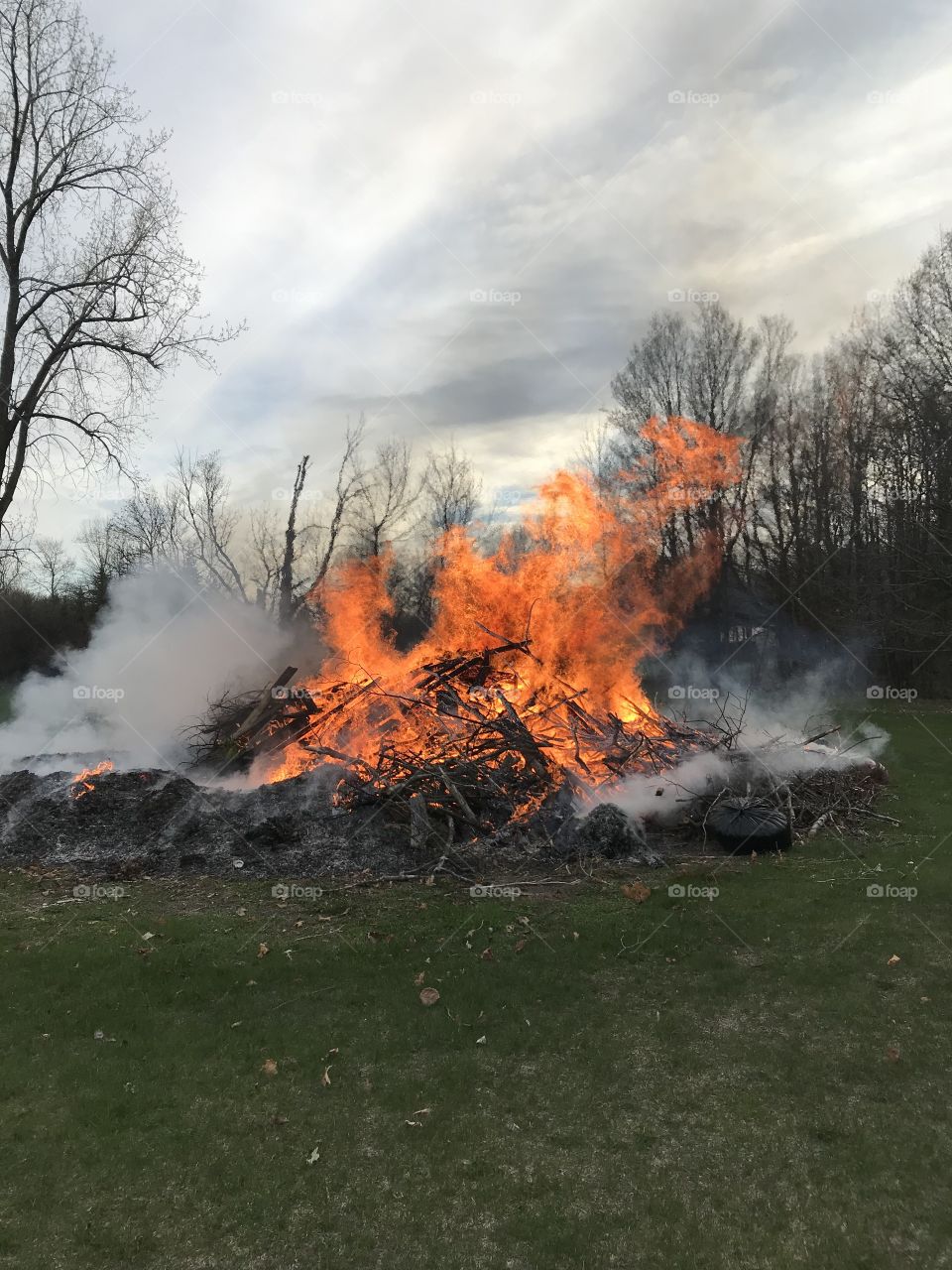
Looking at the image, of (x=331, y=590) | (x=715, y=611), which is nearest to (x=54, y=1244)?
(x=331, y=590)

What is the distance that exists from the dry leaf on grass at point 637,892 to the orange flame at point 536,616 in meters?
3.17

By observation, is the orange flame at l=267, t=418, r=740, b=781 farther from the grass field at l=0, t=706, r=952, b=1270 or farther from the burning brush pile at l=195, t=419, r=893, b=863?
the grass field at l=0, t=706, r=952, b=1270

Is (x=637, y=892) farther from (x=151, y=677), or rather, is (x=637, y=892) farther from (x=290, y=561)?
(x=290, y=561)

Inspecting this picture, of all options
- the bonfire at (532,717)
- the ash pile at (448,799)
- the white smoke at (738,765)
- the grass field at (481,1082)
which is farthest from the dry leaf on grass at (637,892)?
the white smoke at (738,765)

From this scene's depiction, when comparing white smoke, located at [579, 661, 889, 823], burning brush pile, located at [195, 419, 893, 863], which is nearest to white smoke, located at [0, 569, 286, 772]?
burning brush pile, located at [195, 419, 893, 863]

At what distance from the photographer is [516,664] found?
45.0 ft

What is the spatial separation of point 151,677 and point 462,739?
863 cm

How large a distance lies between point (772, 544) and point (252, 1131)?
108 feet

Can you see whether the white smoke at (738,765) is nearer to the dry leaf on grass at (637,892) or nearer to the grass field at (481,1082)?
the dry leaf on grass at (637,892)

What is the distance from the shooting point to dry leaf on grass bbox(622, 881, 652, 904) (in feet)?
26.5

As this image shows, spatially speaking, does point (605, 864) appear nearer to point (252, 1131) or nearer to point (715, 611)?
point (252, 1131)

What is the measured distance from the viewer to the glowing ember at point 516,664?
444 inches

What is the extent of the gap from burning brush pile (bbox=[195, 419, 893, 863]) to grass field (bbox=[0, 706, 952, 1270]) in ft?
8.17

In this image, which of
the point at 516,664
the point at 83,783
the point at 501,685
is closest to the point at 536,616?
the point at 516,664
